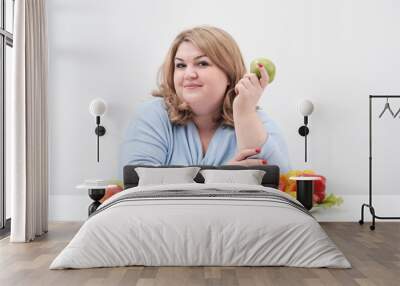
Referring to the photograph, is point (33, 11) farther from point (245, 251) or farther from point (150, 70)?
point (245, 251)

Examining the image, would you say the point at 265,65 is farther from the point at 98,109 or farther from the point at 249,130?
the point at 98,109

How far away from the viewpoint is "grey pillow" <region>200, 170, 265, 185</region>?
250 inches

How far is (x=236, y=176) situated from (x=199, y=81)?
1259 millimetres

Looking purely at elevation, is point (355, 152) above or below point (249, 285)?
above

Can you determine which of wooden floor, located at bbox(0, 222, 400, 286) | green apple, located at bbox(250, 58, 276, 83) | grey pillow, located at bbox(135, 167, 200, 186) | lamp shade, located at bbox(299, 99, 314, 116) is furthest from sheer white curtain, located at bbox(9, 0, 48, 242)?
lamp shade, located at bbox(299, 99, 314, 116)

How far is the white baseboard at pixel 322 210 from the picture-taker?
23.6ft

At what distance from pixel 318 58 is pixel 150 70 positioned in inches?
78.4

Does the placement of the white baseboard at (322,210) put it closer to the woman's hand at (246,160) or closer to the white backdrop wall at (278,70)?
the white backdrop wall at (278,70)

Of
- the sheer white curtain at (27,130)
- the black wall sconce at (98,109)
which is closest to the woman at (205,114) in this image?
the black wall sconce at (98,109)

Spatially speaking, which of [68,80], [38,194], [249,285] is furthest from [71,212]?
[249,285]

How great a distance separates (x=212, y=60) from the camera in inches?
272

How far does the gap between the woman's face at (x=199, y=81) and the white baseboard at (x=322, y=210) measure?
1715mm

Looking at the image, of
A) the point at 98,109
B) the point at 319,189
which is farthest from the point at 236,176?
the point at 98,109

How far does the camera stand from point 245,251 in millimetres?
4441
